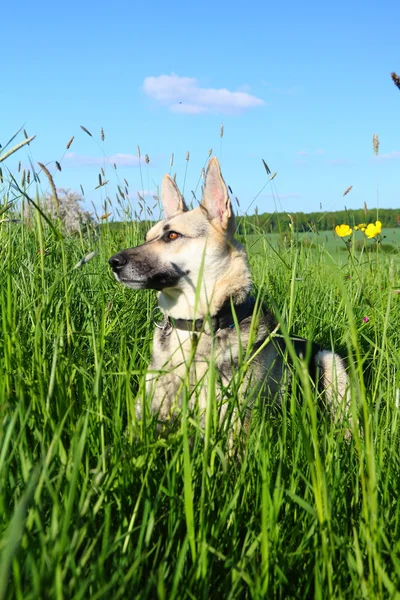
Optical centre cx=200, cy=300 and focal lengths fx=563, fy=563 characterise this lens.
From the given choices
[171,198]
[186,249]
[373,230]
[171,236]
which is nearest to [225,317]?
[186,249]

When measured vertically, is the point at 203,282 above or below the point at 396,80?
below

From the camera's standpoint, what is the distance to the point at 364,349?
13.0ft

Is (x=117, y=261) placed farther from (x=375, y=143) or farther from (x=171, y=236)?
(x=375, y=143)

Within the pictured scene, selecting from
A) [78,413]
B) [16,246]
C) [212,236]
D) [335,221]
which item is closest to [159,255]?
[212,236]

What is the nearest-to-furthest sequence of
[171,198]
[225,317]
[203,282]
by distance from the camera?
[225,317] < [203,282] < [171,198]

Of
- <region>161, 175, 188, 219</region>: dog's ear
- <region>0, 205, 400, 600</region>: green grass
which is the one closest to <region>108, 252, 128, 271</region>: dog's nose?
<region>161, 175, 188, 219</region>: dog's ear

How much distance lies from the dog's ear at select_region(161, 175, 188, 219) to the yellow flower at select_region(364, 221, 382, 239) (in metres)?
1.50

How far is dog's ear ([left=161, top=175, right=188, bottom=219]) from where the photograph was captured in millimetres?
3854

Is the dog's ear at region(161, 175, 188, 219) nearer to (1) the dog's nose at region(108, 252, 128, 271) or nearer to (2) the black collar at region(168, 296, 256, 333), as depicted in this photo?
(1) the dog's nose at region(108, 252, 128, 271)

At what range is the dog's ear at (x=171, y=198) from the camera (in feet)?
12.6

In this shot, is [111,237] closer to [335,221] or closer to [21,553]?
[335,221]

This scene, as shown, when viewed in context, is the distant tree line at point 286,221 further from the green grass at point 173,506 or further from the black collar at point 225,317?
the green grass at point 173,506

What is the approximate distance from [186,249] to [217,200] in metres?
0.36

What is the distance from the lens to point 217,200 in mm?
3361
